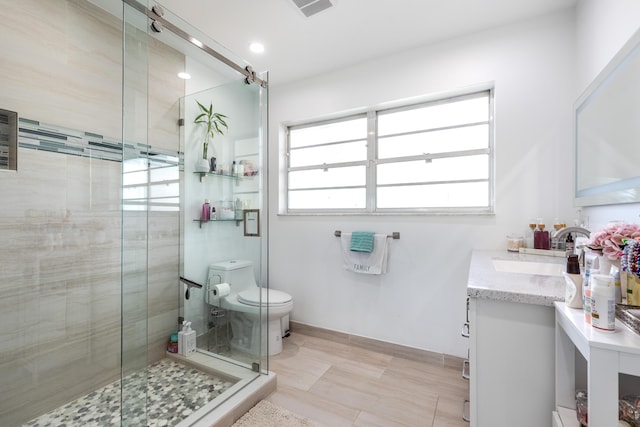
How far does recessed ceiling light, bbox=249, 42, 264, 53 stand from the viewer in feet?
7.77

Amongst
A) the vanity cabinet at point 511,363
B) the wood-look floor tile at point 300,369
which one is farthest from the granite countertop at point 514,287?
the wood-look floor tile at point 300,369

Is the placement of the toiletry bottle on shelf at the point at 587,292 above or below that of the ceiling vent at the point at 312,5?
below

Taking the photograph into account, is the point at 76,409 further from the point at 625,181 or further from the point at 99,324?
the point at 625,181

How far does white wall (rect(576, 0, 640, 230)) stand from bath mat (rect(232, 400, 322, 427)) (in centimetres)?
186

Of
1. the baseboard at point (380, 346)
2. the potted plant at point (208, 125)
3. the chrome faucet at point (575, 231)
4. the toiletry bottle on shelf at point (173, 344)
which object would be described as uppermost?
the potted plant at point (208, 125)

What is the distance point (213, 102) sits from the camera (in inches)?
88.6

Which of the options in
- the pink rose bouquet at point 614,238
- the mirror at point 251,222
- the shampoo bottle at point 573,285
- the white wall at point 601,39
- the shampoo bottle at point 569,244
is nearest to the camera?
the pink rose bouquet at point 614,238

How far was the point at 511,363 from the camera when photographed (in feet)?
3.74

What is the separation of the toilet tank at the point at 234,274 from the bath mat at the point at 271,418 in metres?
0.80

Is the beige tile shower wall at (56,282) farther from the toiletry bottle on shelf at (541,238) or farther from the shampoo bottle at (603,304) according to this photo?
the toiletry bottle on shelf at (541,238)

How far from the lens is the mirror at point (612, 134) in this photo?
1.15m

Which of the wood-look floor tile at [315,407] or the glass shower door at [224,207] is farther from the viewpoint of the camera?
the glass shower door at [224,207]

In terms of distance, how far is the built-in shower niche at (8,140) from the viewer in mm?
1534

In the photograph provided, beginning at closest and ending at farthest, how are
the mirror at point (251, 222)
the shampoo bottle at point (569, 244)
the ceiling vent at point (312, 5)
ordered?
the shampoo bottle at point (569, 244)
the ceiling vent at point (312, 5)
the mirror at point (251, 222)
